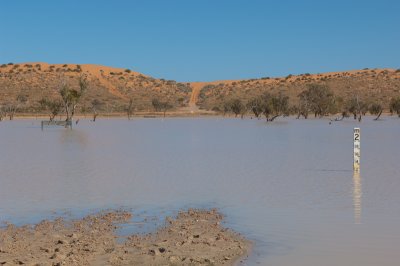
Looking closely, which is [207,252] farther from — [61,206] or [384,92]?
[384,92]

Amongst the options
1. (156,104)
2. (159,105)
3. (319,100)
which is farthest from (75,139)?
(159,105)

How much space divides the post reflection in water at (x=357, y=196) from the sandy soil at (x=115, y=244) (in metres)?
2.66

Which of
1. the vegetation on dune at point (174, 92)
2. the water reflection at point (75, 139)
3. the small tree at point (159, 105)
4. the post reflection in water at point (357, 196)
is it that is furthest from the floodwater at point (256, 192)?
the small tree at point (159, 105)

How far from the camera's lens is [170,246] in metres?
8.77

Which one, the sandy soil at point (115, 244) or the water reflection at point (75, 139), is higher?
the water reflection at point (75, 139)

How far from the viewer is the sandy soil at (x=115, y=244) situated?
798 cm

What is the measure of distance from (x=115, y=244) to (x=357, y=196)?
6.74m

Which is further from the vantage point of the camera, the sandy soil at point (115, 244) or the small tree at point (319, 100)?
the small tree at point (319, 100)

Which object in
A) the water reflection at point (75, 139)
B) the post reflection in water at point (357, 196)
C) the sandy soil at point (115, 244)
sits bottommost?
the sandy soil at point (115, 244)

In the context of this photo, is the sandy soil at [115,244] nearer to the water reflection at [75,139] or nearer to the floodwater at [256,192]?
the floodwater at [256,192]

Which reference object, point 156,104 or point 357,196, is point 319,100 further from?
point 357,196

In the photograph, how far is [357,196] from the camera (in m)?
13.4

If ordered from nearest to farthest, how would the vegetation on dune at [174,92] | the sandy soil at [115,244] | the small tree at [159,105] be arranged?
the sandy soil at [115,244]
the vegetation on dune at [174,92]
the small tree at [159,105]

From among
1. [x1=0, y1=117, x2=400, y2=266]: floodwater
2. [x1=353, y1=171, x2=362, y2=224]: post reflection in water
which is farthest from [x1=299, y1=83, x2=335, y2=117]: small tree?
[x1=353, y1=171, x2=362, y2=224]: post reflection in water
